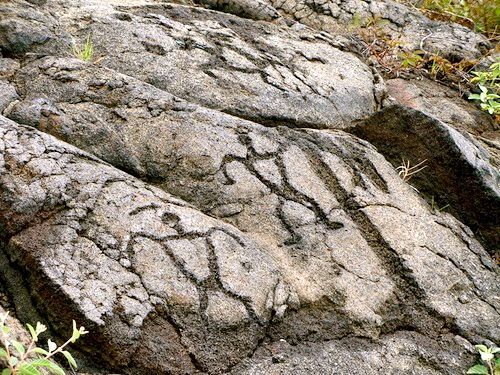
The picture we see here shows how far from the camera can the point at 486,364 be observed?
2.34 m

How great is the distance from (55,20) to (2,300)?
70.4 inches

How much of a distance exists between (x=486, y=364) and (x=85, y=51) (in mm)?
2177

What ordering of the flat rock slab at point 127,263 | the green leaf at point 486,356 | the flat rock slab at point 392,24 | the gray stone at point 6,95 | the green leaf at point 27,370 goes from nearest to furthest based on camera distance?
the green leaf at point 27,370
the flat rock slab at point 127,263
the green leaf at point 486,356
the gray stone at point 6,95
the flat rock slab at point 392,24

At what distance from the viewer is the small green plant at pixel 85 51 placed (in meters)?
2.99

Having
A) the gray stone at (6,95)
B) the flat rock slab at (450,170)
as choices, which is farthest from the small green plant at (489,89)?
the gray stone at (6,95)

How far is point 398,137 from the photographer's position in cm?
317

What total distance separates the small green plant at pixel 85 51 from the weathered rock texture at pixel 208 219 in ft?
0.16

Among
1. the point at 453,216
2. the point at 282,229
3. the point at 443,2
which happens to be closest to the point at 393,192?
the point at 453,216

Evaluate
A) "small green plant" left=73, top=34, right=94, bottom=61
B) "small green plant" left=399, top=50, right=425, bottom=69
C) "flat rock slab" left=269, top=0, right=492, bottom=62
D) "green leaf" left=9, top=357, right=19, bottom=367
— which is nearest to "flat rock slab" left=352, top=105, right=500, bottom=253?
"small green plant" left=399, top=50, right=425, bottom=69

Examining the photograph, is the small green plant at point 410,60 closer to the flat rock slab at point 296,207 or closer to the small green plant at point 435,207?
the small green plant at point 435,207

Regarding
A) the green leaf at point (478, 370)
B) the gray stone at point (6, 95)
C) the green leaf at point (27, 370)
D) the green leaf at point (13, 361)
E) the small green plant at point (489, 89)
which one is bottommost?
the green leaf at point (478, 370)

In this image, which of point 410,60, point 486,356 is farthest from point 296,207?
point 410,60

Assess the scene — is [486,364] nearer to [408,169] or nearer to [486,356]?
[486,356]

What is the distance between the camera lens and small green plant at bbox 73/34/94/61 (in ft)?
9.82
